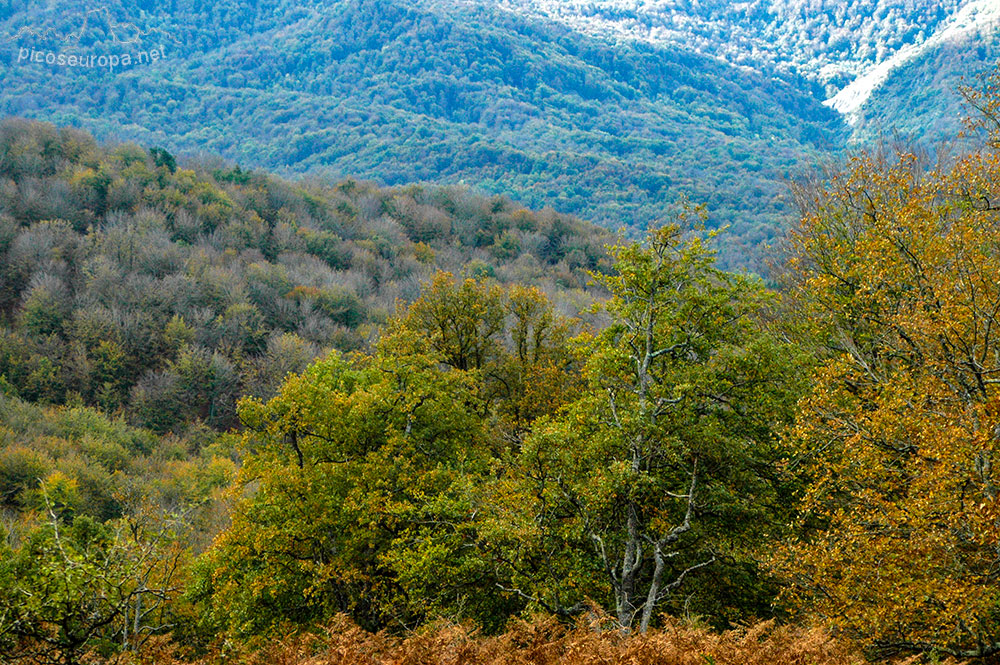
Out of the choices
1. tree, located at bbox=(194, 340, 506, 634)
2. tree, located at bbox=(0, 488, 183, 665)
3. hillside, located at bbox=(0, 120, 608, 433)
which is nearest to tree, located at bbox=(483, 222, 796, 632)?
tree, located at bbox=(194, 340, 506, 634)

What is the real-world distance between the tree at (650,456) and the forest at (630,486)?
0.27 feet

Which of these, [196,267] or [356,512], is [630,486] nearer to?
[356,512]

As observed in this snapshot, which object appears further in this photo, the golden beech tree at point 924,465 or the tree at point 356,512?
the tree at point 356,512

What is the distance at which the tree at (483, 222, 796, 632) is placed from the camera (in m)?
12.2

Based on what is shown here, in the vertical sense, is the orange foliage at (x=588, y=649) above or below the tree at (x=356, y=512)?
above

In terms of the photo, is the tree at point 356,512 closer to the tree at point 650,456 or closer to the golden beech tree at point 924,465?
the tree at point 650,456

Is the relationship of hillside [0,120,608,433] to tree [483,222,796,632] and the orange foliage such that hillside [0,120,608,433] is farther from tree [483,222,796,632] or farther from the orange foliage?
the orange foliage

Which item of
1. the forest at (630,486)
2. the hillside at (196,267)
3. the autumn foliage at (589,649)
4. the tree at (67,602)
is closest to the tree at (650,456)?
the forest at (630,486)

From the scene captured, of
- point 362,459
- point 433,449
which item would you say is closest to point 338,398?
point 362,459

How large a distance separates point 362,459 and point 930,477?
13.2 m

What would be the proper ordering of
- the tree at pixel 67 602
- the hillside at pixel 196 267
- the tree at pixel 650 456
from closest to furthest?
the tree at pixel 67 602 < the tree at pixel 650 456 < the hillside at pixel 196 267

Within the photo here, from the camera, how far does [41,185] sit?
2665 inches

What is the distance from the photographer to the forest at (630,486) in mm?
9516

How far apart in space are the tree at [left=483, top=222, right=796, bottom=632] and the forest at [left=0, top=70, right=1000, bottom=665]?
82 mm
